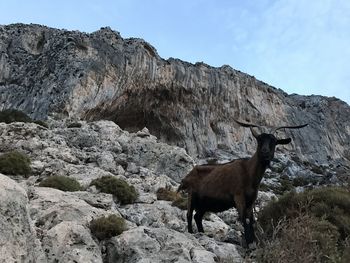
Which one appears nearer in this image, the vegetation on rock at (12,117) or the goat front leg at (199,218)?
the goat front leg at (199,218)

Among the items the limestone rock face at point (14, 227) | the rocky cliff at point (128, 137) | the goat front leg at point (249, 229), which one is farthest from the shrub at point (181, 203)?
the limestone rock face at point (14, 227)

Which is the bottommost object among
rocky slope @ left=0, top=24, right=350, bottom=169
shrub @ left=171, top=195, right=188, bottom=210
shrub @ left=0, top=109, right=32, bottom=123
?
shrub @ left=171, top=195, right=188, bottom=210

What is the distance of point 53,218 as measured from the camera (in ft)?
35.9

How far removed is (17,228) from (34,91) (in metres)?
42.2

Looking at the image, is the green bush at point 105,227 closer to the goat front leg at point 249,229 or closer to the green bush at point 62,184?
the goat front leg at point 249,229

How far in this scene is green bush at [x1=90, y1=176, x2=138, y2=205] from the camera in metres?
16.5

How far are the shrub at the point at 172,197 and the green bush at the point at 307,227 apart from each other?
294cm

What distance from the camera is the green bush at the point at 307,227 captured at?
26.4ft

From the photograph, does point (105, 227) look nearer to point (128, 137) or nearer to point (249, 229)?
point (249, 229)

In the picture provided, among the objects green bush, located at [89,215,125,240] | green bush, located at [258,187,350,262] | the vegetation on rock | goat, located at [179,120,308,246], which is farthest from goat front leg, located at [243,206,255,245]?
the vegetation on rock

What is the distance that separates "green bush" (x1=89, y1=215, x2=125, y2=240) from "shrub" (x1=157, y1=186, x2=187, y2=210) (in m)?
5.32

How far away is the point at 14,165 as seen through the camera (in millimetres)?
18484

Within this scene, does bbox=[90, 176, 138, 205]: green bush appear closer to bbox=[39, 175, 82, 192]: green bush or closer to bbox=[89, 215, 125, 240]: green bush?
bbox=[39, 175, 82, 192]: green bush

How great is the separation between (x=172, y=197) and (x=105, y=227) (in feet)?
27.0
